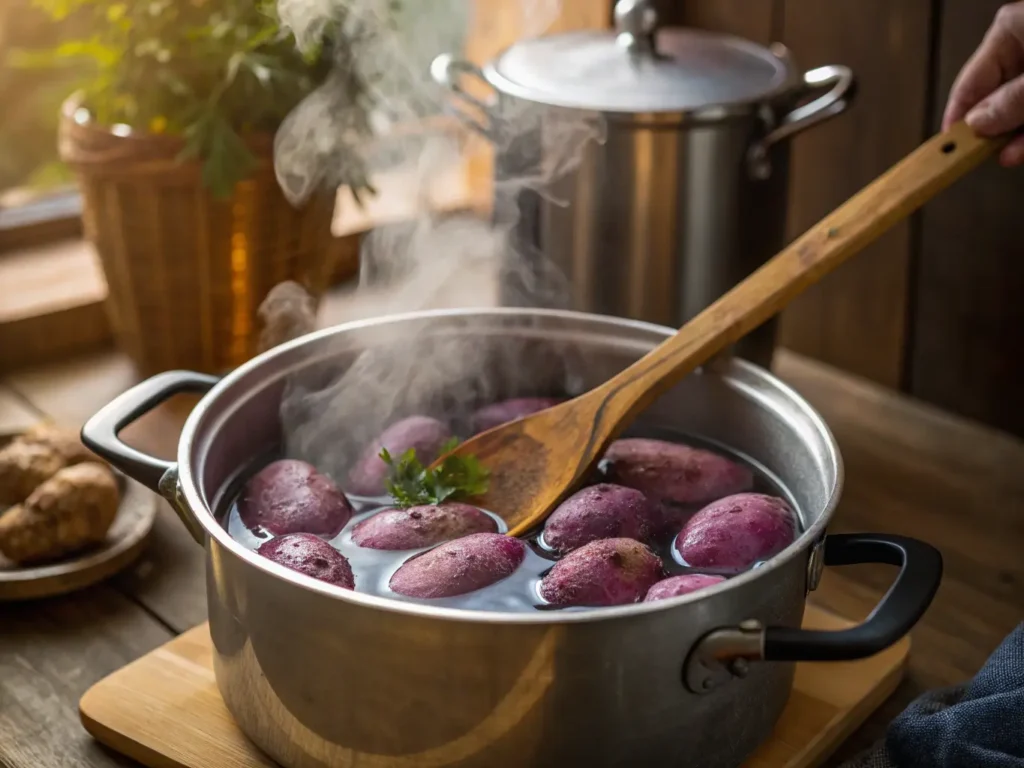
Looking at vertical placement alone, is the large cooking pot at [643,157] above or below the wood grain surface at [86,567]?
above

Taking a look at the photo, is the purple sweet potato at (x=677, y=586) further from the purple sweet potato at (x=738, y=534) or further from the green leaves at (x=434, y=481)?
the green leaves at (x=434, y=481)

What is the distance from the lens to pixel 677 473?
1050 mm

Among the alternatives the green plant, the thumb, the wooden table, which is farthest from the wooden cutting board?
the green plant

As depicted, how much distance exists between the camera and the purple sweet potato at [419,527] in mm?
944

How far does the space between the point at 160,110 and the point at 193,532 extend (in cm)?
68

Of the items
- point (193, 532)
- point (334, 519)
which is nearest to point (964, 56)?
point (334, 519)

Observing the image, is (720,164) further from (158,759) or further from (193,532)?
(158,759)

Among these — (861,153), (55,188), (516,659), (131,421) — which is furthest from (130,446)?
(55,188)

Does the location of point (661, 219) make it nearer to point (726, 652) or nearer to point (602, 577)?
point (602, 577)

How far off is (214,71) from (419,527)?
0.69 meters

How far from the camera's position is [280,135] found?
54.1 inches

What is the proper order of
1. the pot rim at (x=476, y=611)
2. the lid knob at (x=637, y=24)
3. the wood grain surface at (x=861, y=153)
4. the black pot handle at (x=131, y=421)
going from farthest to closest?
the wood grain surface at (x=861, y=153), the lid knob at (x=637, y=24), the black pot handle at (x=131, y=421), the pot rim at (x=476, y=611)

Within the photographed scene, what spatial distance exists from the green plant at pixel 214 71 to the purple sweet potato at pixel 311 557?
55 centimetres

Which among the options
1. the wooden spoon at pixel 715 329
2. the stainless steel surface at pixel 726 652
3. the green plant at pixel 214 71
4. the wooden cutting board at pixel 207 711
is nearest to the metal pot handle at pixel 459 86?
the green plant at pixel 214 71
